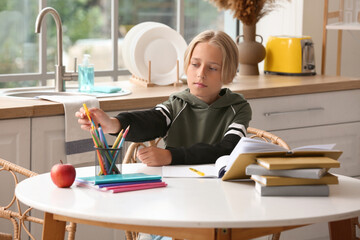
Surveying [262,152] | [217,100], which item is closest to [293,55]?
[217,100]

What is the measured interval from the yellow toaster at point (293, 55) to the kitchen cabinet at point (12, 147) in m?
1.69

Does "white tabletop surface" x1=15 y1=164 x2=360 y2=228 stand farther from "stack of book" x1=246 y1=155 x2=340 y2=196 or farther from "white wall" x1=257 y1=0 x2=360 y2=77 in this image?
"white wall" x1=257 y1=0 x2=360 y2=77

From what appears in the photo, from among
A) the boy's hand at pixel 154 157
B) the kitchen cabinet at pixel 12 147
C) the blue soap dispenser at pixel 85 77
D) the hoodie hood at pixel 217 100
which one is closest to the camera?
the boy's hand at pixel 154 157

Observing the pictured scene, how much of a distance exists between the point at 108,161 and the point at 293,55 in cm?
210

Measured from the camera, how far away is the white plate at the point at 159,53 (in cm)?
309

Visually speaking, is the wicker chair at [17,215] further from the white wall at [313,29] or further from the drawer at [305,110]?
the white wall at [313,29]

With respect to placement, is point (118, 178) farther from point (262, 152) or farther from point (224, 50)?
point (224, 50)

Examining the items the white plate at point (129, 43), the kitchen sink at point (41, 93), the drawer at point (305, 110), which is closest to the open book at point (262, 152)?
the kitchen sink at point (41, 93)

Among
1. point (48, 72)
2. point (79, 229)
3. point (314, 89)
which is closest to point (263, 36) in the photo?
point (314, 89)

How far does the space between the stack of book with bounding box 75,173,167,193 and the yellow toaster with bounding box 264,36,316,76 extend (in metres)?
2.09

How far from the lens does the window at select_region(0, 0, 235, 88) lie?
3172 millimetres

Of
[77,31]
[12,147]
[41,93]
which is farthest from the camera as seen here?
[77,31]

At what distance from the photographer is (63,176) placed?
1534 mm

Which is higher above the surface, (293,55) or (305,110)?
(293,55)
